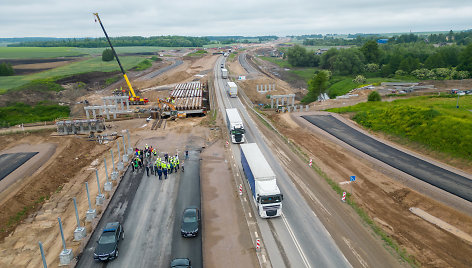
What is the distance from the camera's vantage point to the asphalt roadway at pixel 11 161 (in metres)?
36.0

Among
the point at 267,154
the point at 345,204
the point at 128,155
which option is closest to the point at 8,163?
the point at 128,155

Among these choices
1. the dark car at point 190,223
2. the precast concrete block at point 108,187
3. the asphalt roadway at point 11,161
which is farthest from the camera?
the asphalt roadway at point 11,161

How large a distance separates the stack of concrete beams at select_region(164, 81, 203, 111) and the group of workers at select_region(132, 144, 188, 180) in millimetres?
21971

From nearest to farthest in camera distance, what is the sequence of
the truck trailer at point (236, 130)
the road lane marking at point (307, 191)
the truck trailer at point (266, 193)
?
the truck trailer at point (266, 193) < the road lane marking at point (307, 191) < the truck trailer at point (236, 130)

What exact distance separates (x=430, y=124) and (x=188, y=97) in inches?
1829

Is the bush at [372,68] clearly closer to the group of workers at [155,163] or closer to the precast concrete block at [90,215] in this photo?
the group of workers at [155,163]

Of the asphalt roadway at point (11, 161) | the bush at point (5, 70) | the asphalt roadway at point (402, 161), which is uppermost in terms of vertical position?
the bush at point (5, 70)

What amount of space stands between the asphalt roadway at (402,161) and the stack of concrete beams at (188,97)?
24334 millimetres

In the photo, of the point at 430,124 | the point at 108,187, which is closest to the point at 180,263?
the point at 108,187

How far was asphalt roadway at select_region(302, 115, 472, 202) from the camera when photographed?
94.0 feet

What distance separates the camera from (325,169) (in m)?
33.7

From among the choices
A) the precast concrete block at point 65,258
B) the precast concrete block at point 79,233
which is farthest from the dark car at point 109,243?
the precast concrete block at point 79,233

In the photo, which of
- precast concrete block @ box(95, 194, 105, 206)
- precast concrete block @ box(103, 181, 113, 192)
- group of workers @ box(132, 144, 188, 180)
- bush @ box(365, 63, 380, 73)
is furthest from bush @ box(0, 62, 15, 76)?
bush @ box(365, 63, 380, 73)

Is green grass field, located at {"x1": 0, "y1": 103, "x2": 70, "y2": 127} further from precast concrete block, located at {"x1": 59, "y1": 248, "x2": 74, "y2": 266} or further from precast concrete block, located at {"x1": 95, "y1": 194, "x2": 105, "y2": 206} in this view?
precast concrete block, located at {"x1": 59, "y1": 248, "x2": 74, "y2": 266}
